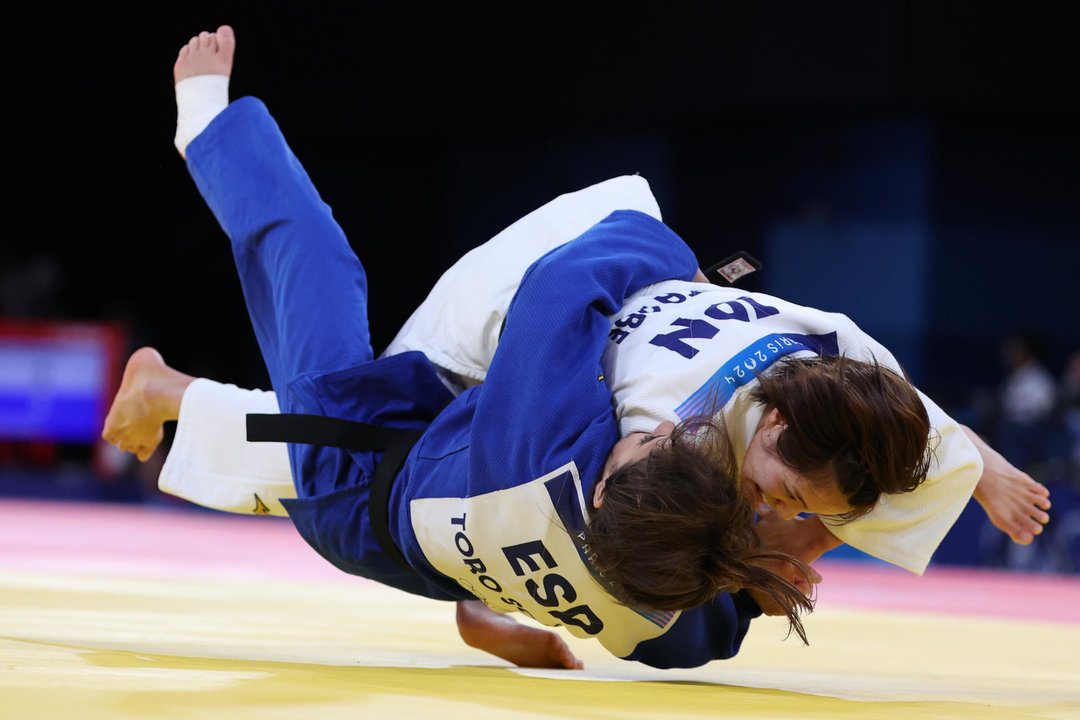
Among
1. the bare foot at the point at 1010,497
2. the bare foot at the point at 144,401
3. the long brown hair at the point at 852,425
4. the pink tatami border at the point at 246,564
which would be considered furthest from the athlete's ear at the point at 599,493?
the pink tatami border at the point at 246,564

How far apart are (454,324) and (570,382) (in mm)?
440

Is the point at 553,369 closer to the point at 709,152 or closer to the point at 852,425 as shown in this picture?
the point at 852,425

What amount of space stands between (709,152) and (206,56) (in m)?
6.01

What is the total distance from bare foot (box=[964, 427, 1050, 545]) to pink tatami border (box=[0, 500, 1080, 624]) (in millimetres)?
1568

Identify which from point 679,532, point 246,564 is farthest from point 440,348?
point 246,564

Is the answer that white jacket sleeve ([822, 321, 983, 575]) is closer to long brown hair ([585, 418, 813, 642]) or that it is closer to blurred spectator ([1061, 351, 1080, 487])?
long brown hair ([585, 418, 813, 642])

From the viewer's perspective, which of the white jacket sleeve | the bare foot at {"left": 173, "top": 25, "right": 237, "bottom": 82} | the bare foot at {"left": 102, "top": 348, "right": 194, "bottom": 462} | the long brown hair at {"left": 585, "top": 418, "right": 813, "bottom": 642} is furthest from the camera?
the bare foot at {"left": 173, "top": 25, "right": 237, "bottom": 82}

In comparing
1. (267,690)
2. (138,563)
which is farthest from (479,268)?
(138,563)

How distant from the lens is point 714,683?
1.59 meters

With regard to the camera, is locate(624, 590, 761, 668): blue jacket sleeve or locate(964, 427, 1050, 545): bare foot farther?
locate(964, 427, 1050, 545): bare foot

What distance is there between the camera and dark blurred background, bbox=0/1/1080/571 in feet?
23.1

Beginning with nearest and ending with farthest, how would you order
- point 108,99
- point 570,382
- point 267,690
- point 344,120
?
point 267,690, point 570,382, point 344,120, point 108,99

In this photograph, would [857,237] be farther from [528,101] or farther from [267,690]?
[267,690]

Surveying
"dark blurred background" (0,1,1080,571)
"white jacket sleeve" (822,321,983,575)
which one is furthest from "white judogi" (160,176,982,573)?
"dark blurred background" (0,1,1080,571)
